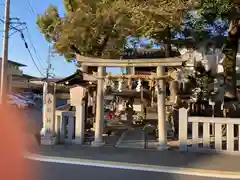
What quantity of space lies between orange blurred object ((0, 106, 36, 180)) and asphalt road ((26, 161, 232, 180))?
2.42 metres

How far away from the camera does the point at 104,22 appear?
15531 mm

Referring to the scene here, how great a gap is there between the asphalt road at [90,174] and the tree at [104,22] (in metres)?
4.91

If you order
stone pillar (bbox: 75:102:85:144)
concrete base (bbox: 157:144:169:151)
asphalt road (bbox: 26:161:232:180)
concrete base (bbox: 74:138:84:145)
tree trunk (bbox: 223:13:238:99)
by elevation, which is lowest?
asphalt road (bbox: 26:161:232:180)

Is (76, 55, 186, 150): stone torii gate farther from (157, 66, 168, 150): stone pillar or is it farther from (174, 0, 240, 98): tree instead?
(174, 0, 240, 98): tree

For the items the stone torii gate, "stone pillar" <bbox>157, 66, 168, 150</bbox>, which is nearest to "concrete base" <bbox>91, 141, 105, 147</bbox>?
the stone torii gate

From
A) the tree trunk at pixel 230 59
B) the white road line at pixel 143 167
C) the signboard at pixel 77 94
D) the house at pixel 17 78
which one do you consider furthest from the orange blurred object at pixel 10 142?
the house at pixel 17 78

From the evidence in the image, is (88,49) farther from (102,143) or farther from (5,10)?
(102,143)

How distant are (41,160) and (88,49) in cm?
1016

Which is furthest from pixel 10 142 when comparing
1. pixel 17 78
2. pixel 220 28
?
pixel 17 78

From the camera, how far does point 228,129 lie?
9.15 m

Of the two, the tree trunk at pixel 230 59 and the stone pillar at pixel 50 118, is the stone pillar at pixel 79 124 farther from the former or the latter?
the tree trunk at pixel 230 59

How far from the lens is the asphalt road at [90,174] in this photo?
6527 mm

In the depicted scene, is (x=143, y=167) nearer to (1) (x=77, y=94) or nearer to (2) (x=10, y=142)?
(2) (x=10, y=142)

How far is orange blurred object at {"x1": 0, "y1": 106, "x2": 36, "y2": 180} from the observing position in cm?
329
